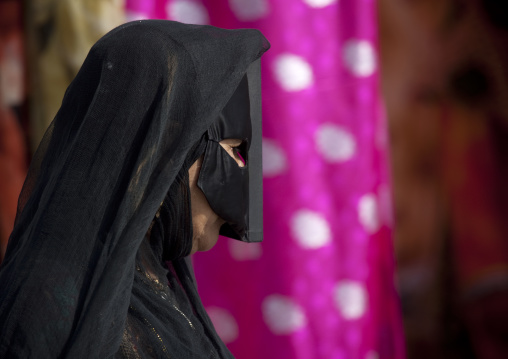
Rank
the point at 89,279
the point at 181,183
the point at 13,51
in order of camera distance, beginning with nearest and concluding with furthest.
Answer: the point at 89,279, the point at 181,183, the point at 13,51

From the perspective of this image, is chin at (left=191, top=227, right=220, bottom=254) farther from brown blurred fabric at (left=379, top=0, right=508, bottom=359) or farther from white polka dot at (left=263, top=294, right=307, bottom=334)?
brown blurred fabric at (left=379, top=0, right=508, bottom=359)

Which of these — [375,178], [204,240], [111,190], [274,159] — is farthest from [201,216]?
[375,178]

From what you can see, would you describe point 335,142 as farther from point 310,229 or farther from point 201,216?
point 201,216

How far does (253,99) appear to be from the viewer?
87cm

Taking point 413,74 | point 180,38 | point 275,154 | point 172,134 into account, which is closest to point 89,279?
point 172,134

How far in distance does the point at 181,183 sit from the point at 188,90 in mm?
138

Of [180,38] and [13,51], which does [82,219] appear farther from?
[13,51]

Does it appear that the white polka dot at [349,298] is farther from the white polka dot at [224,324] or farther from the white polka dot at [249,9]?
the white polka dot at [249,9]

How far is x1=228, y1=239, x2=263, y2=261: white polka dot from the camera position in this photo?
1549 millimetres

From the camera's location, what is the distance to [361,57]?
59.2 inches

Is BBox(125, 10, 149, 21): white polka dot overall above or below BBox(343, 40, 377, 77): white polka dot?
above

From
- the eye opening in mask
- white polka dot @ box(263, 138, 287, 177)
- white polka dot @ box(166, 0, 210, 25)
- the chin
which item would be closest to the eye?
the eye opening in mask

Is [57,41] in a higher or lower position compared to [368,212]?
higher

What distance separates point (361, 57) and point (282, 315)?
72 cm
